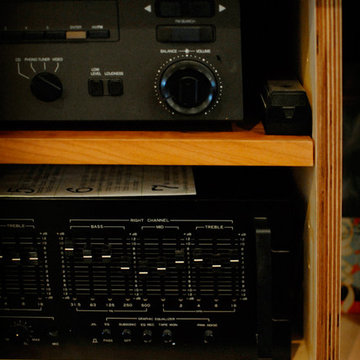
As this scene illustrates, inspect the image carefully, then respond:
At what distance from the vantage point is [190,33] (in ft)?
2.34

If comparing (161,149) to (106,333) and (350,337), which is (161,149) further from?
(350,337)

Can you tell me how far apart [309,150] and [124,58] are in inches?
10.1

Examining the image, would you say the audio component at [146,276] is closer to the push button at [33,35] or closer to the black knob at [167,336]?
the black knob at [167,336]

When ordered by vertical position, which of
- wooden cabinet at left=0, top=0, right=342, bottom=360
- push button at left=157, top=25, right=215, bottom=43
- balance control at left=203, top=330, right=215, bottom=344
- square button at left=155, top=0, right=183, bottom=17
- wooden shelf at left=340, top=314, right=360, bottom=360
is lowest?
wooden shelf at left=340, top=314, right=360, bottom=360

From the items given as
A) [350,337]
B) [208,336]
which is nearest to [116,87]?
[208,336]

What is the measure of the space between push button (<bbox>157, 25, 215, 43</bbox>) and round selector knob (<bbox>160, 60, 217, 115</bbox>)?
0.03 meters

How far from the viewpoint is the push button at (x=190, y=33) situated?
714mm

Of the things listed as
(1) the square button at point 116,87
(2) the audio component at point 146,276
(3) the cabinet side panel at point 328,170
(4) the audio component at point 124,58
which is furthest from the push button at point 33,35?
(3) the cabinet side panel at point 328,170

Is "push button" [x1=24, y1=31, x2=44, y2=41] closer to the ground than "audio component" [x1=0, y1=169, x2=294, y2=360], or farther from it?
farther from it

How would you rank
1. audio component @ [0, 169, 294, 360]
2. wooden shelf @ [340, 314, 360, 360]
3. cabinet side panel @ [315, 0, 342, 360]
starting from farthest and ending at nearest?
1. wooden shelf @ [340, 314, 360, 360]
2. audio component @ [0, 169, 294, 360]
3. cabinet side panel @ [315, 0, 342, 360]

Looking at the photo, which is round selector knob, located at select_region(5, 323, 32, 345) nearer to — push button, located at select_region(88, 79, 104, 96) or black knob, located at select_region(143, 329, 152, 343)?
black knob, located at select_region(143, 329, 152, 343)

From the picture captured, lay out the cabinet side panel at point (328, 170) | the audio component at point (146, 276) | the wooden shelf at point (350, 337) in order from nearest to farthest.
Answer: the cabinet side panel at point (328, 170)
the audio component at point (146, 276)
the wooden shelf at point (350, 337)

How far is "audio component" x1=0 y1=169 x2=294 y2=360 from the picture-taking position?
768 millimetres

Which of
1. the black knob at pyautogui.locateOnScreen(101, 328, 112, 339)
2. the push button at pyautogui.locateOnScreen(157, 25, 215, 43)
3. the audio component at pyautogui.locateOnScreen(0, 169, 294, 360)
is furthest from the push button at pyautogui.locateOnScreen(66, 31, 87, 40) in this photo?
the black knob at pyautogui.locateOnScreen(101, 328, 112, 339)
